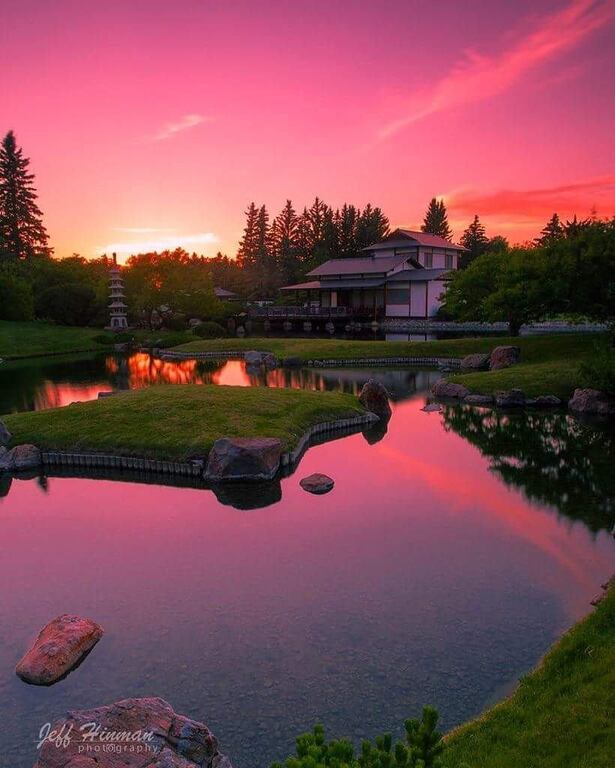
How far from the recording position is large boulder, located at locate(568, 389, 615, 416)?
28359 millimetres

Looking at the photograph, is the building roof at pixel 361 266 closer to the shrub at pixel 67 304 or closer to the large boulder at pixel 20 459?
the shrub at pixel 67 304

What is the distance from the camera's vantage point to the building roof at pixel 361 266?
241 ft

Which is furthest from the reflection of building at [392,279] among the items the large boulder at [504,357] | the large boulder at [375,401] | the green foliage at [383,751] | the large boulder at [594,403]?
the green foliage at [383,751]

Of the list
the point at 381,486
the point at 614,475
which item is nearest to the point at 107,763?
the point at 381,486

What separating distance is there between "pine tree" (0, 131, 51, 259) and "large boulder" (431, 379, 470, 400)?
254 feet

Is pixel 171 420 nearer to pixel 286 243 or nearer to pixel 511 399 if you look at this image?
pixel 511 399

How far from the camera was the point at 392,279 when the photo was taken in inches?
2840

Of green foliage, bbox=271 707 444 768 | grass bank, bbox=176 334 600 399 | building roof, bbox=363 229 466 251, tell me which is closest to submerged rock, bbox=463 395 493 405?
grass bank, bbox=176 334 600 399

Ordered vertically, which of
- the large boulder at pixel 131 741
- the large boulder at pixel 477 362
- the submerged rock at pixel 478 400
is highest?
the large boulder at pixel 477 362

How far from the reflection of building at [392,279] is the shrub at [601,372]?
38.7 m

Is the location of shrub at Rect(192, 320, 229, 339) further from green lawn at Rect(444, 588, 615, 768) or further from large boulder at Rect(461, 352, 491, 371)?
green lawn at Rect(444, 588, 615, 768)

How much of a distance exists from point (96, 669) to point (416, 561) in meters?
7.24

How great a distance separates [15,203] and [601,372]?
90400 mm

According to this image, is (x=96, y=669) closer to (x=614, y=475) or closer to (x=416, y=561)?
(x=416, y=561)
